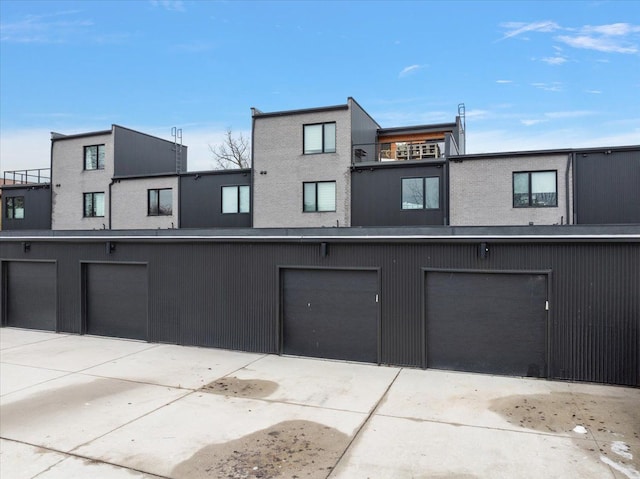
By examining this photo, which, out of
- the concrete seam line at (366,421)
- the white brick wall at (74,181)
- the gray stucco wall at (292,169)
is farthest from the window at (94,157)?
the concrete seam line at (366,421)

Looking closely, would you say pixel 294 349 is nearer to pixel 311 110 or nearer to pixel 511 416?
pixel 511 416

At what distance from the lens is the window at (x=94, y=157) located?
26.9m

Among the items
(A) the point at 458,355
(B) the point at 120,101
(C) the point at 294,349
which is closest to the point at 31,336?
(C) the point at 294,349

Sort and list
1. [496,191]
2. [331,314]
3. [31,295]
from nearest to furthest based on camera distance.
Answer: [331,314] → [31,295] → [496,191]

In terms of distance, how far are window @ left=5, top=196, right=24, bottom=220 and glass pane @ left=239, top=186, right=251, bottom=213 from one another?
16933mm

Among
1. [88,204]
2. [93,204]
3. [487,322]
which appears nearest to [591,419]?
[487,322]

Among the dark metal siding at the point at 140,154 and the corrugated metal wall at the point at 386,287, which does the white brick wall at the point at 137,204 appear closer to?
the dark metal siding at the point at 140,154

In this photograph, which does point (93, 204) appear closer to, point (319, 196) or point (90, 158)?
point (90, 158)

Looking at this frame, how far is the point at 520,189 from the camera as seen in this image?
18016 millimetres

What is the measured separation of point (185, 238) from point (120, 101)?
23265mm

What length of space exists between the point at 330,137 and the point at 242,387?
15.0 m

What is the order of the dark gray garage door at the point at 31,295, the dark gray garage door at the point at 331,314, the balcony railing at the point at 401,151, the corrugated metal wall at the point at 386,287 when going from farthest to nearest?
the balcony railing at the point at 401,151
the dark gray garage door at the point at 31,295
the dark gray garage door at the point at 331,314
the corrugated metal wall at the point at 386,287

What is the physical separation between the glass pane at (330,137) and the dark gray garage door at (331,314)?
1109 centimetres

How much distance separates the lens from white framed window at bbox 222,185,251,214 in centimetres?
2323
